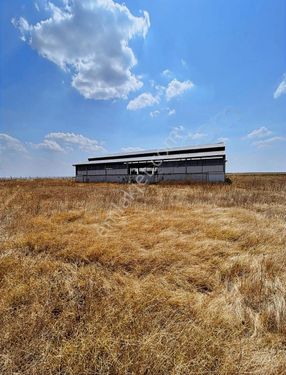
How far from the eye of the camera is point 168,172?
2969cm

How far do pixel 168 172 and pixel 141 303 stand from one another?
2747 cm

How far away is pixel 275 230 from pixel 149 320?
4854 millimetres

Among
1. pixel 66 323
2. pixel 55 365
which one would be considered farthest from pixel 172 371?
pixel 66 323

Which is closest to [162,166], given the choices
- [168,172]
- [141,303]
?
[168,172]

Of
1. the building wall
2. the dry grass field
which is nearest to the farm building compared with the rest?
the building wall

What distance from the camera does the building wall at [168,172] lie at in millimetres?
26984

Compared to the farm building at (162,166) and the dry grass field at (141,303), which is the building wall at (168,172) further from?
the dry grass field at (141,303)

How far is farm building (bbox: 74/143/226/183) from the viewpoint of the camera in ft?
89.2

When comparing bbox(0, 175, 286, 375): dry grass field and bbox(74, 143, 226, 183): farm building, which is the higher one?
bbox(74, 143, 226, 183): farm building

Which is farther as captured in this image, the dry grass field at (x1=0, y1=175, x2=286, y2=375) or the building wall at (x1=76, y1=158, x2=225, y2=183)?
the building wall at (x1=76, y1=158, x2=225, y2=183)

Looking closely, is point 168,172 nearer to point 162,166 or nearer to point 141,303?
point 162,166

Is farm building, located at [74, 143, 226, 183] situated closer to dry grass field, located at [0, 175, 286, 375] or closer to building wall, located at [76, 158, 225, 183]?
building wall, located at [76, 158, 225, 183]

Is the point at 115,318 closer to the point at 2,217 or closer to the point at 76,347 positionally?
the point at 76,347

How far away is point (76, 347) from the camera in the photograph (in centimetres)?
198
